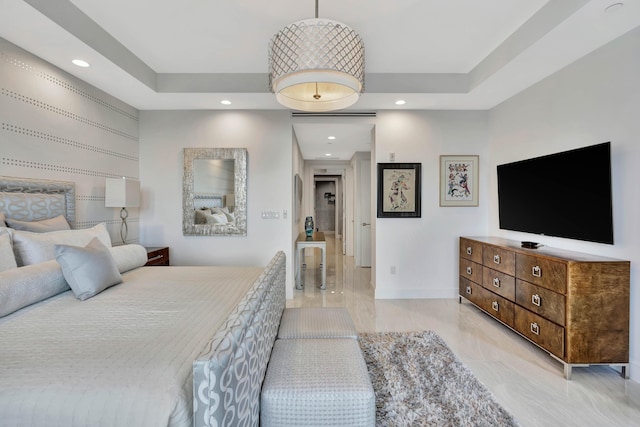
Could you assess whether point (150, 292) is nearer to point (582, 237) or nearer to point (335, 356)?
point (335, 356)

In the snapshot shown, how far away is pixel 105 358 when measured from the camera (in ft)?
3.57

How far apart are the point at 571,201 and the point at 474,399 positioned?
1.84 meters

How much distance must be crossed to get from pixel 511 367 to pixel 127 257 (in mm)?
3318

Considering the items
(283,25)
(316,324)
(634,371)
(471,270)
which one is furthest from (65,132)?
(634,371)

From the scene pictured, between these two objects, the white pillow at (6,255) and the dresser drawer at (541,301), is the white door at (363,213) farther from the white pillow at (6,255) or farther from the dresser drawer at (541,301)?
the white pillow at (6,255)

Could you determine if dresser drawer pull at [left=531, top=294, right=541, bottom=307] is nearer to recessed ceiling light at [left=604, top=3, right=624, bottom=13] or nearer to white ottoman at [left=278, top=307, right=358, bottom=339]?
white ottoman at [left=278, top=307, right=358, bottom=339]

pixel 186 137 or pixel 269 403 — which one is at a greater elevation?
pixel 186 137

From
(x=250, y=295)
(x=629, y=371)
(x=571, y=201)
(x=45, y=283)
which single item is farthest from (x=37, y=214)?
(x=629, y=371)

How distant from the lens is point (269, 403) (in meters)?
1.26

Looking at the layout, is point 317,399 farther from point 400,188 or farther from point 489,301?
point 400,188

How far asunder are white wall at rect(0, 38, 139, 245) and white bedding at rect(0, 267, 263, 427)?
4.67 ft

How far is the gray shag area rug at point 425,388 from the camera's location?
1699 millimetres

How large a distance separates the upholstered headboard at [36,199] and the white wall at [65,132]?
0.09 meters

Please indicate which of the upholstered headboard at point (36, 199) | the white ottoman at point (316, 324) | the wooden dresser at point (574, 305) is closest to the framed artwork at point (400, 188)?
the wooden dresser at point (574, 305)
